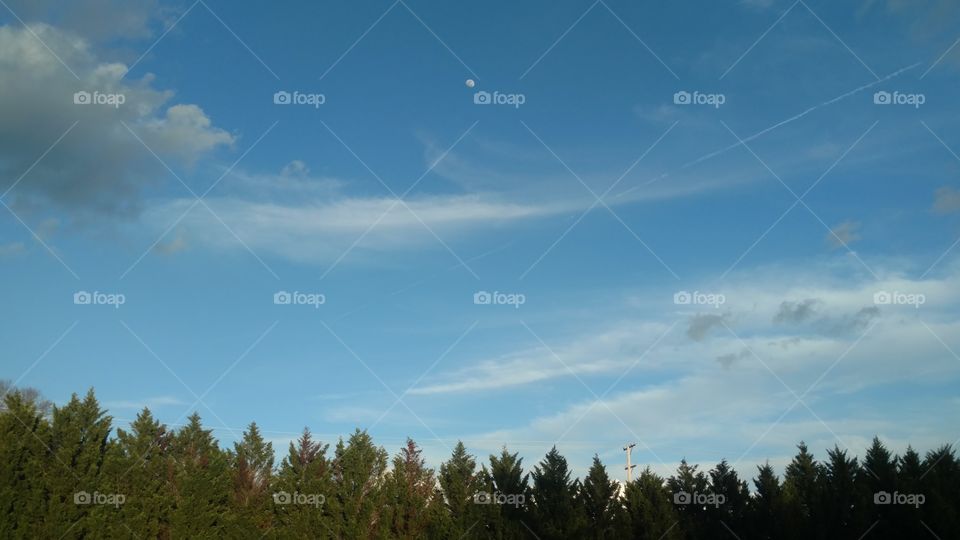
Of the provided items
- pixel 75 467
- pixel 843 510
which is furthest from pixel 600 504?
pixel 75 467

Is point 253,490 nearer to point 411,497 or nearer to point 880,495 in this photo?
point 411,497

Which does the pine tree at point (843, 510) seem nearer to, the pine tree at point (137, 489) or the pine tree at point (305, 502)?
the pine tree at point (305, 502)

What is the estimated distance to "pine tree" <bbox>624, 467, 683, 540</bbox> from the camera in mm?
29312

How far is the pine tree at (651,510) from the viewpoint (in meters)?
29.3

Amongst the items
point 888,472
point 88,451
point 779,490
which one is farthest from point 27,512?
point 888,472

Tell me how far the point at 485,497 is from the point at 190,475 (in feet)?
35.5

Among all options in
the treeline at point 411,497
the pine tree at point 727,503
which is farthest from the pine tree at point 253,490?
the pine tree at point 727,503

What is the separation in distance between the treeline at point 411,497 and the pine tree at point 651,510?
0.14ft

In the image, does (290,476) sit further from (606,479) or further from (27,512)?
(606,479)

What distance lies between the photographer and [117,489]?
2794cm

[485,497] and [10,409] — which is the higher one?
[10,409]

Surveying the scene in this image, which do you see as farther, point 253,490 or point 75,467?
point 253,490

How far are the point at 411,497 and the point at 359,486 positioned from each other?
211 cm

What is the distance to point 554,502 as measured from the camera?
98.3ft
